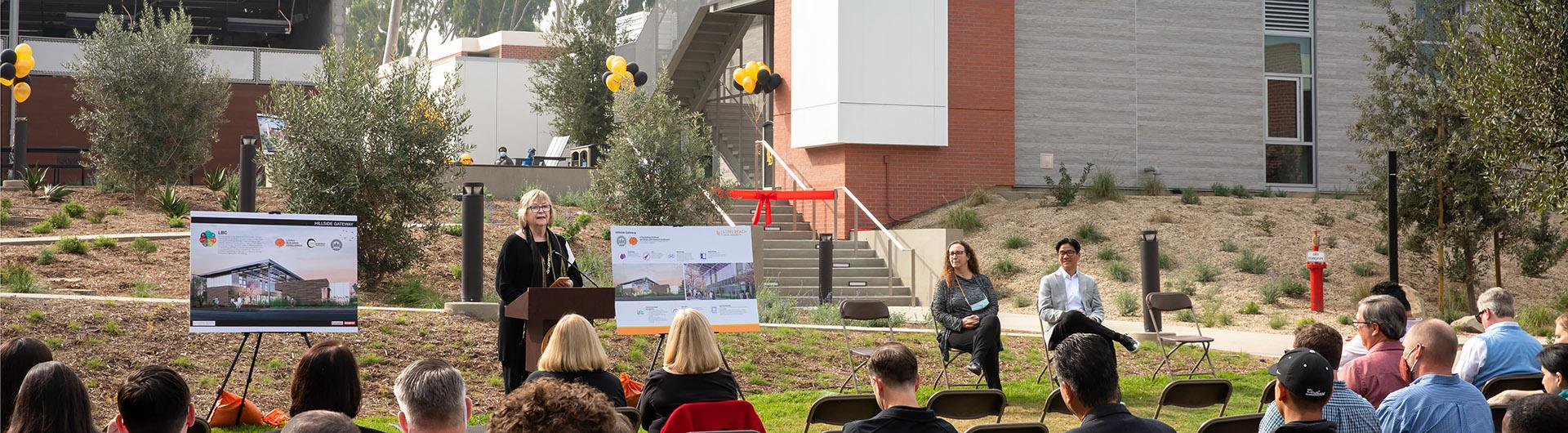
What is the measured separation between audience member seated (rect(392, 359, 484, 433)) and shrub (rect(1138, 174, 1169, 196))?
2060cm

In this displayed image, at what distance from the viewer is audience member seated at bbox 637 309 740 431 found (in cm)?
612

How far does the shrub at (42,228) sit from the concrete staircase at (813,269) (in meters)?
8.65

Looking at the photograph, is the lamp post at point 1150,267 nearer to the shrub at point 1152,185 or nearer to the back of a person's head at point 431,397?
the shrub at point 1152,185

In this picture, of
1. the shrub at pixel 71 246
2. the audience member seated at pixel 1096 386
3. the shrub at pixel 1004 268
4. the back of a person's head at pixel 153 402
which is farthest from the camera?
the shrub at pixel 1004 268

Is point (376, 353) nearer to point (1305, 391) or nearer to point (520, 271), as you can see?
point (520, 271)

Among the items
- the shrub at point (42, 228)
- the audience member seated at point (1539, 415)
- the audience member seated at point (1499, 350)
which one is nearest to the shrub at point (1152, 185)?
the audience member seated at point (1499, 350)

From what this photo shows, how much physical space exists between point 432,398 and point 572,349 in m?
2.01

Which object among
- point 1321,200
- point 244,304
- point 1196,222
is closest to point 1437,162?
point 1196,222

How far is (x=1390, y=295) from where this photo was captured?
24.9 ft

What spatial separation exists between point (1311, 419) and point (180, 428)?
371cm

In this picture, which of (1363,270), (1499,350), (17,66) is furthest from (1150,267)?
(17,66)

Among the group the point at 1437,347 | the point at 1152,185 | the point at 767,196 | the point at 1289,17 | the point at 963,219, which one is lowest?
the point at 1437,347

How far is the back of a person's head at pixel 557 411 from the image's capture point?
9.91ft

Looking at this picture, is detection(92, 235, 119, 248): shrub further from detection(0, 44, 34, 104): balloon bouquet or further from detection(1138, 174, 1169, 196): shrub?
detection(1138, 174, 1169, 196): shrub
